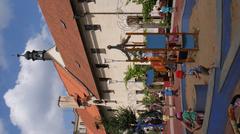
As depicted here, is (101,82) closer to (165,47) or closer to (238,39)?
(165,47)

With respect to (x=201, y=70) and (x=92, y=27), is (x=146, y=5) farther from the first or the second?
(x=201, y=70)

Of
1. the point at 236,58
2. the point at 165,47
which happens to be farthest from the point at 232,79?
the point at 165,47

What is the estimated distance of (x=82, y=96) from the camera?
4553 centimetres

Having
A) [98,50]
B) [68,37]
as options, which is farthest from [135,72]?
[68,37]

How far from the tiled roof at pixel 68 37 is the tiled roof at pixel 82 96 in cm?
310

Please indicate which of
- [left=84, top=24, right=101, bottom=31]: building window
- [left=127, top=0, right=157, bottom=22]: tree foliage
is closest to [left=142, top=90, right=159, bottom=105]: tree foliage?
[left=127, top=0, right=157, bottom=22]: tree foliage

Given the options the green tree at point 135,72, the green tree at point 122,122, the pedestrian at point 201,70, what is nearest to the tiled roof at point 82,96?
the green tree at point 135,72

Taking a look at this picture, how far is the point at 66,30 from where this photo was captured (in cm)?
3588

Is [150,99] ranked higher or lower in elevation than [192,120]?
lower

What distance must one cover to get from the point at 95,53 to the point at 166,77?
926cm

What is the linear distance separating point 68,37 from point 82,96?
35.2 feet

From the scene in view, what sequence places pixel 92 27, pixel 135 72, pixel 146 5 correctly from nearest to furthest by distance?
1. pixel 146 5
2. pixel 92 27
3. pixel 135 72

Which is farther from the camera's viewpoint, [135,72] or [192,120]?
[135,72]

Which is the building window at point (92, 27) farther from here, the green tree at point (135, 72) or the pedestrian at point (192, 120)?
the pedestrian at point (192, 120)
